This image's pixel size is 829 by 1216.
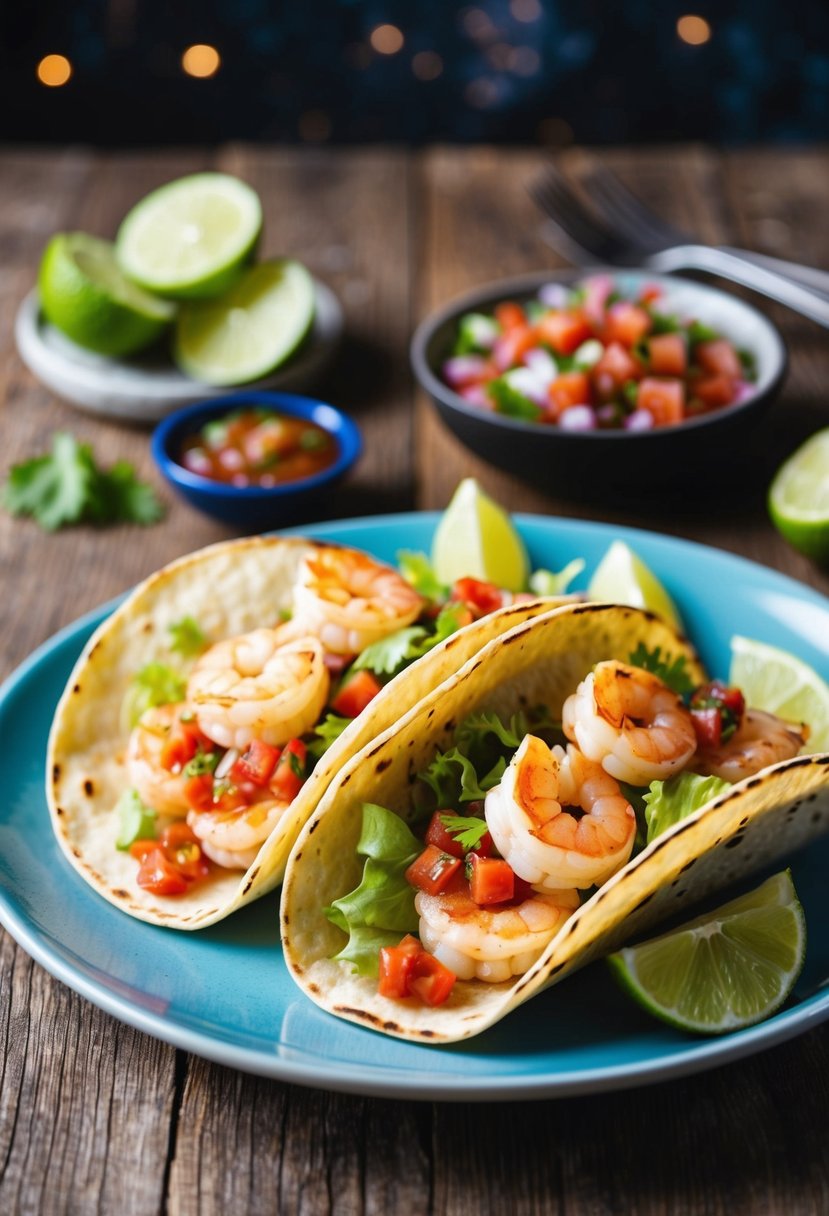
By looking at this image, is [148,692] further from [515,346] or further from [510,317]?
[510,317]

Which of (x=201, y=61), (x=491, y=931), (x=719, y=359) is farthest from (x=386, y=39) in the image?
(x=491, y=931)

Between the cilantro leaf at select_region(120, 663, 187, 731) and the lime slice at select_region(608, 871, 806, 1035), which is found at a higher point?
the lime slice at select_region(608, 871, 806, 1035)

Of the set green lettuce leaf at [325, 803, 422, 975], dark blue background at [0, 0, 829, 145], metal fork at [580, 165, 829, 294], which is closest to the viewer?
green lettuce leaf at [325, 803, 422, 975]

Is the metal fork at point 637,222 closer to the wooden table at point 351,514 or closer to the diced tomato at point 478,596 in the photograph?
the wooden table at point 351,514

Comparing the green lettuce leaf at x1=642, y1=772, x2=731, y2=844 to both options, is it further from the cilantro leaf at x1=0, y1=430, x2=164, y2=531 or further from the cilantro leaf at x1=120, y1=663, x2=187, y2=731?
the cilantro leaf at x1=0, y1=430, x2=164, y2=531

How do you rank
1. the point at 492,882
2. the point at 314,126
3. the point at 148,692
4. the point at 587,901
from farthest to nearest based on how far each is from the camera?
the point at 314,126
the point at 148,692
the point at 492,882
the point at 587,901

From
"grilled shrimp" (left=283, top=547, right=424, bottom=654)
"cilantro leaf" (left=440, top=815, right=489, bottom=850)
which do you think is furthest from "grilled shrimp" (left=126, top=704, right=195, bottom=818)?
"cilantro leaf" (left=440, top=815, right=489, bottom=850)

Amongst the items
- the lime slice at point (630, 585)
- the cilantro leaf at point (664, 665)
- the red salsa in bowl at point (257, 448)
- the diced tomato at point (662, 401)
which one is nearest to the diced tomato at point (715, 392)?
the diced tomato at point (662, 401)
